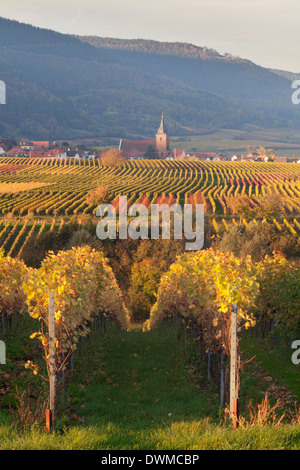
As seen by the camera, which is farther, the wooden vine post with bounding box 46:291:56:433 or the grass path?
the grass path

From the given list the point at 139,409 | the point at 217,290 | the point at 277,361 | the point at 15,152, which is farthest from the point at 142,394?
the point at 15,152

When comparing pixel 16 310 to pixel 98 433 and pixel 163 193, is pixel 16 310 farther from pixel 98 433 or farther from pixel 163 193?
pixel 163 193

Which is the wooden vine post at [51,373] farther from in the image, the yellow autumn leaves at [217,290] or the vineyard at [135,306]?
the yellow autumn leaves at [217,290]

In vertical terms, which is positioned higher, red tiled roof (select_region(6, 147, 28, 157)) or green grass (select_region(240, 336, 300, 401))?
red tiled roof (select_region(6, 147, 28, 157))

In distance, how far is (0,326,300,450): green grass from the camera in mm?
7258

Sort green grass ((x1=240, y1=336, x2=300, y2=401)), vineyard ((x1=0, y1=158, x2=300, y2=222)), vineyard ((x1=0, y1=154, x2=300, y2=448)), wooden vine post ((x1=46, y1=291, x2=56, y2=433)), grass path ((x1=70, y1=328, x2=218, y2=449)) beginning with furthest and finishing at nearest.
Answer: vineyard ((x1=0, y1=158, x2=300, y2=222)), green grass ((x1=240, y1=336, x2=300, y2=401)), vineyard ((x1=0, y1=154, x2=300, y2=448)), grass path ((x1=70, y1=328, x2=218, y2=449)), wooden vine post ((x1=46, y1=291, x2=56, y2=433))

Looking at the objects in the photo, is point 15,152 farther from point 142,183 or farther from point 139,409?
point 139,409

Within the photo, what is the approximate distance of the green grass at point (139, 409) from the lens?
23.8ft

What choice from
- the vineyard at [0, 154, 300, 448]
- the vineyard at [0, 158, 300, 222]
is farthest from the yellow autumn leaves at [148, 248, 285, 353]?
the vineyard at [0, 158, 300, 222]

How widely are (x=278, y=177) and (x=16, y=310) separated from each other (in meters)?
96.7

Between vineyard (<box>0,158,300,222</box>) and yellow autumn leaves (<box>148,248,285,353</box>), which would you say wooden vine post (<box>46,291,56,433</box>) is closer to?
yellow autumn leaves (<box>148,248,285,353</box>)

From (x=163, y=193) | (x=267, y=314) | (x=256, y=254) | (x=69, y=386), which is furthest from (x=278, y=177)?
(x=69, y=386)

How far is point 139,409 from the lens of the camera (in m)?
11.8

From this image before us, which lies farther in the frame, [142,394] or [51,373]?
[142,394]
